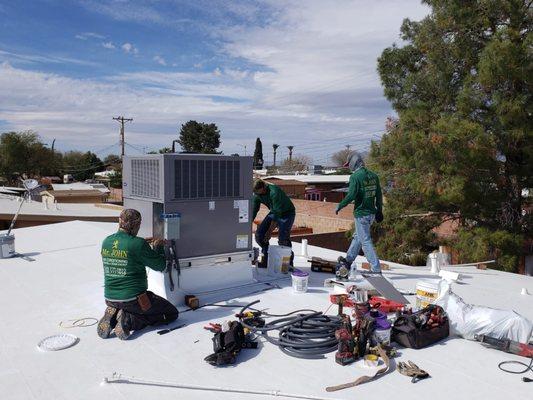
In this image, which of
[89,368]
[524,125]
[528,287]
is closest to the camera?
[89,368]

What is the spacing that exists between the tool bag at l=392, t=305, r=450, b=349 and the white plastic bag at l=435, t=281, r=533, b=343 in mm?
104

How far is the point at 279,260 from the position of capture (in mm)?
5855

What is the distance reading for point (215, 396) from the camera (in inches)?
115

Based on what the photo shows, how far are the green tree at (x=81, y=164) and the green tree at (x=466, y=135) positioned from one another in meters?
48.1

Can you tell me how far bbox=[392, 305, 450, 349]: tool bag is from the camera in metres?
3.63

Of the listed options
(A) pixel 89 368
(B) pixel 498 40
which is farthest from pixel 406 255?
(A) pixel 89 368

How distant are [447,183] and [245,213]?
6406 mm

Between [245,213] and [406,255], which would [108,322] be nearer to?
[245,213]

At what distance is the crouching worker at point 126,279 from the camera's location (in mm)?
3854

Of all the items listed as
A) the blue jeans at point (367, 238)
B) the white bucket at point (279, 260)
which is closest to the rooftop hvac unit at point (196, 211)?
the white bucket at point (279, 260)

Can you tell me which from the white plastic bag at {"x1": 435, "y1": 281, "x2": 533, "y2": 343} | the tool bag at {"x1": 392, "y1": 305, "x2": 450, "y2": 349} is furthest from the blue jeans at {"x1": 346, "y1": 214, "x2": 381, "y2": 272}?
the tool bag at {"x1": 392, "y1": 305, "x2": 450, "y2": 349}

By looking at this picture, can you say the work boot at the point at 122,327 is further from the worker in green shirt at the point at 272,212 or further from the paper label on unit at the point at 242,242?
the worker in green shirt at the point at 272,212

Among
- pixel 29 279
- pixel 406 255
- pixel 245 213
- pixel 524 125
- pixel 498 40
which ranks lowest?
pixel 406 255

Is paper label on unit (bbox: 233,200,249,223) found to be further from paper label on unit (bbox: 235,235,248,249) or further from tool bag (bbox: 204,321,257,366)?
tool bag (bbox: 204,321,257,366)
